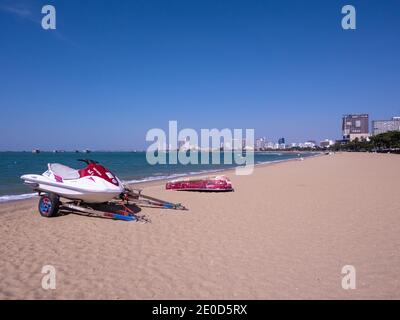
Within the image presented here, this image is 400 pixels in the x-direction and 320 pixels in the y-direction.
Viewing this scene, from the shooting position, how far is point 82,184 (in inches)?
369

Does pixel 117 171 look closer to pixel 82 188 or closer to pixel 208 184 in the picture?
Result: pixel 208 184

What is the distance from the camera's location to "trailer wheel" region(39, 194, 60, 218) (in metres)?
9.41

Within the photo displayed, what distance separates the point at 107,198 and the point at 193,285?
5568mm

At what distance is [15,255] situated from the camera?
6.23 m

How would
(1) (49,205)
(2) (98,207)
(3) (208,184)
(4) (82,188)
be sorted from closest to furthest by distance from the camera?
1. (4) (82,188)
2. (1) (49,205)
3. (2) (98,207)
4. (3) (208,184)

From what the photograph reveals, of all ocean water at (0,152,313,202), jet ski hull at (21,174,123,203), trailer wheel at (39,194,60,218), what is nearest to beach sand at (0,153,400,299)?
trailer wheel at (39,194,60,218)

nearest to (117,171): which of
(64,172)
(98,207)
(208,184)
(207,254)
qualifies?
(208,184)

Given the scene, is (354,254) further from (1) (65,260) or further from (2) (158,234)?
(1) (65,260)

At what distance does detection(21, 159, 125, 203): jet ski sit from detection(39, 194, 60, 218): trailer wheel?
0.19m

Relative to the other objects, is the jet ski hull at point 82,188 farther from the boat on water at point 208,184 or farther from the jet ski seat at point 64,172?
the boat on water at point 208,184

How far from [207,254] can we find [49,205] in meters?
5.79

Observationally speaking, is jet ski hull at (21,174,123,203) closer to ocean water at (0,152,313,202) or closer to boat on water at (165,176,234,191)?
ocean water at (0,152,313,202)

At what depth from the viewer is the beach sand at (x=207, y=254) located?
15.5 ft
